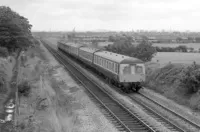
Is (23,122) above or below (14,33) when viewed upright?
below

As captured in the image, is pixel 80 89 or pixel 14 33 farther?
pixel 14 33

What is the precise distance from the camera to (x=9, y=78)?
2545 centimetres

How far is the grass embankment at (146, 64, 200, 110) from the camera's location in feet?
60.5

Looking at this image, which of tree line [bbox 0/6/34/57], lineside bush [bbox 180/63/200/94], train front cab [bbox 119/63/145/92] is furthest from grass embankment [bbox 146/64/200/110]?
tree line [bbox 0/6/34/57]

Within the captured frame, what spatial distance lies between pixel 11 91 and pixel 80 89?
5374 mm

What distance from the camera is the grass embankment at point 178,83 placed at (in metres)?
18.4

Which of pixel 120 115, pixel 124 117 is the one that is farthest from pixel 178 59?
pixel 124 117

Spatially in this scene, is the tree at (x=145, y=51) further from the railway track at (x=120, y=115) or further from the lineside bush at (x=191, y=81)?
the lineside bush at (x=191, y=81)

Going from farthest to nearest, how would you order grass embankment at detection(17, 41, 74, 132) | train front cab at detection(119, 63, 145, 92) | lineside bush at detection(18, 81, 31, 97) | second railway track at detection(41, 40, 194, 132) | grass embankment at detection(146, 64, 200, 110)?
1. train front cab at detection(119, 63, 145, 92)
2. lineside bush at detection(18, 81, 31, 97)
3. grass embankment at detection(146, 64, 200, 110)
4. grass embankment at detection(17, 41, 74, 132)
5. second railway track at detection(41, 40, 194, 132)

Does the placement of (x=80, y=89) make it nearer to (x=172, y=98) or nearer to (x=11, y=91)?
(x=11, y=91)

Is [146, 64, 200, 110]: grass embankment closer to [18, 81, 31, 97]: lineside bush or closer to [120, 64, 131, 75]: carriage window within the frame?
[120, 64, 131, 75]: carriage window

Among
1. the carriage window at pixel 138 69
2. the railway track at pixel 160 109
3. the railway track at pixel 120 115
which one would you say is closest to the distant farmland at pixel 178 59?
the carriage window at pixel 138 69

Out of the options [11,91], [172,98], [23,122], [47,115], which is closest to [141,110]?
[172,98]

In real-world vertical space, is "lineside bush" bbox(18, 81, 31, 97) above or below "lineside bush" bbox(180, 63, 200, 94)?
below
